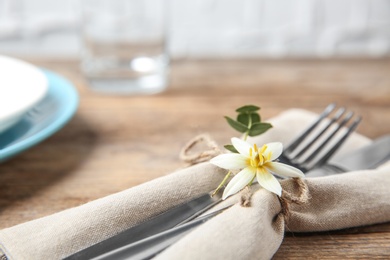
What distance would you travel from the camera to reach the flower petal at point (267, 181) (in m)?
0.43

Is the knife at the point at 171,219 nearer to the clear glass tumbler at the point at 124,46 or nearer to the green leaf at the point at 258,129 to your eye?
the green leaf at the point at 258,129

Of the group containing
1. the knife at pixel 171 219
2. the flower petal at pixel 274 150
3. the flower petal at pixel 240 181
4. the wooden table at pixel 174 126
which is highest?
the flower petal at pixel 274 150

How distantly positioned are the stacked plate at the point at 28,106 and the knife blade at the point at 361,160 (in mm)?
297

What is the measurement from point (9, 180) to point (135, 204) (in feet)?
0.70

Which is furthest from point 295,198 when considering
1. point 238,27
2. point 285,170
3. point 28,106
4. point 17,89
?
point 238,27

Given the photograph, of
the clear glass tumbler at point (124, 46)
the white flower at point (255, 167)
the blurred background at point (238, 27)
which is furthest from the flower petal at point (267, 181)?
the blurred background at point (238, 27)

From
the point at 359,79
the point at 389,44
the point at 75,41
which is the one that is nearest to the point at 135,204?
the point at 359,79

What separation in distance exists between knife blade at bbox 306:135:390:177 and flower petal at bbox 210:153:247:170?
14 centimetres

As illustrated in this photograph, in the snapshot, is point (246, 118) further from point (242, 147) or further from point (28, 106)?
point (28, 106)

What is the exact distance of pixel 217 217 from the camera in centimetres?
41

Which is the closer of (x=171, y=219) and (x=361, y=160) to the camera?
(x=171, y=219)

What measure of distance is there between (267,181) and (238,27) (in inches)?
39.1

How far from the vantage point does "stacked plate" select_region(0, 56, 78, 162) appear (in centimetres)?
59

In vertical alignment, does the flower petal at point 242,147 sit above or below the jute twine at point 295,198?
above
